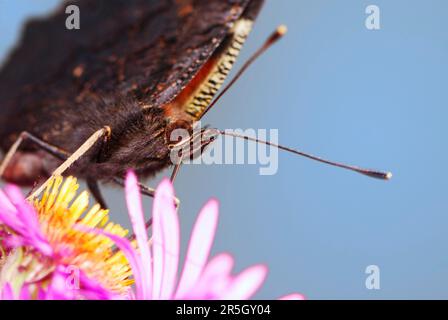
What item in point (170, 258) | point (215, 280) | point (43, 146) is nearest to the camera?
point (215, 280)

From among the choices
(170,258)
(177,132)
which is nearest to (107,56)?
(177,132)

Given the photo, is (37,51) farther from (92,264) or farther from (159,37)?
(92,264)

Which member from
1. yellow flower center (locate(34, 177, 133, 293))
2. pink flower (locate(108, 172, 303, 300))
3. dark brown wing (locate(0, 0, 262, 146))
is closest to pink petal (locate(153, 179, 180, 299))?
pink flower (locate(108, 172, 303, 300))

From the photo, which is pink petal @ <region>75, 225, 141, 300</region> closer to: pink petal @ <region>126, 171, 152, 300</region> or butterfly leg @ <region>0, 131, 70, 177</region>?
pink petal @ <region>126, 171, 152, 300</region>

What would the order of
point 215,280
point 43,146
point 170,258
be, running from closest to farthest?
1. point 215,280
2. point 170,258
3. point 43,146

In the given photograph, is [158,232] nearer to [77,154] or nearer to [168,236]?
[168,236]
